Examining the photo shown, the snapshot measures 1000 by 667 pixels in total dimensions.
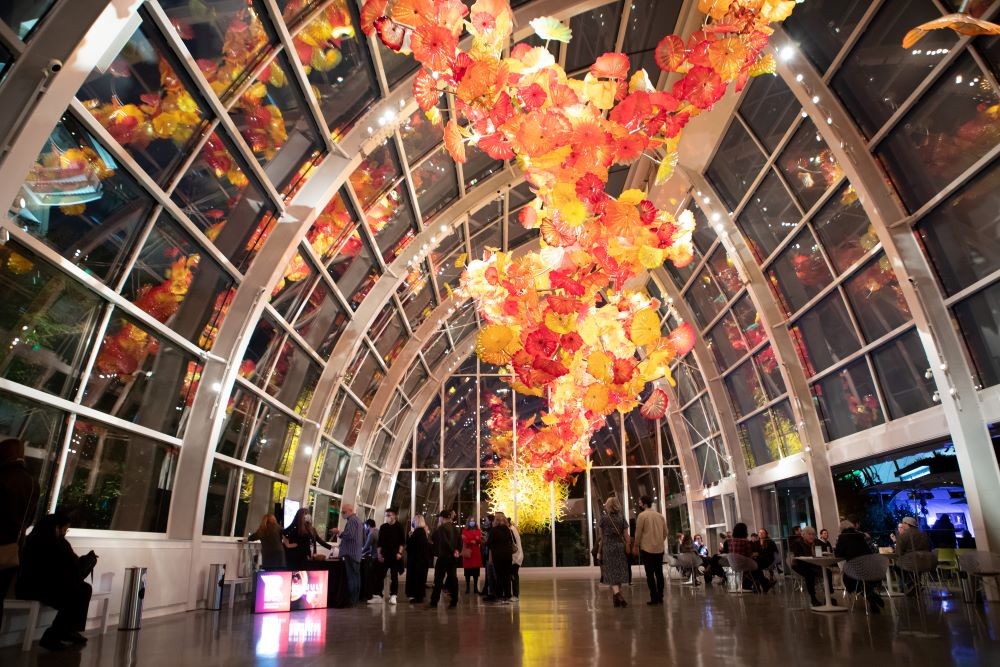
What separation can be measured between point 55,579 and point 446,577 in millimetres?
6973

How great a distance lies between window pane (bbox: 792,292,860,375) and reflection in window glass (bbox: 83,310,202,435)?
11.5 meters

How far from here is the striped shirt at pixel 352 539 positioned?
1110 centimetres

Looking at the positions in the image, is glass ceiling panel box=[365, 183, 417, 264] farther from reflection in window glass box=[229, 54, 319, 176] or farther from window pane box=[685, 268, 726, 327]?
window pane box=[685, 268, 726, 327]

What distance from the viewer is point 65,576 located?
19.9 feet

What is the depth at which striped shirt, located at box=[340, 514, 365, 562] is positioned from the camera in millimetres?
11102

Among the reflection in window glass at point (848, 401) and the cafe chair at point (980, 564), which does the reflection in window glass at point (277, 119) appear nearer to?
the cafe chair at point (980, 564)

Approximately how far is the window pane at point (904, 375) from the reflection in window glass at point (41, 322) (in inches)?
470

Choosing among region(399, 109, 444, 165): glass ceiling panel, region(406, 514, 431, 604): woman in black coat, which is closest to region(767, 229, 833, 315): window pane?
region(399, 109, 444, 165): glass ceiling panel

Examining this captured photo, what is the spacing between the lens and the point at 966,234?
989cm

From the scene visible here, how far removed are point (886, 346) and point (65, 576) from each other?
1245cm

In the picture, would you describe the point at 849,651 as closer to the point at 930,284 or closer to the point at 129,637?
the point at 129,637

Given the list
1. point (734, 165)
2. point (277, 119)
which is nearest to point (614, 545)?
point (277, 119)

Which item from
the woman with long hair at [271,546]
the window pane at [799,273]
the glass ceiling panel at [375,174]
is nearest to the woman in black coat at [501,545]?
the woman with long hair at [271,546]

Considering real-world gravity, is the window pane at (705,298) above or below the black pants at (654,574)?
above
